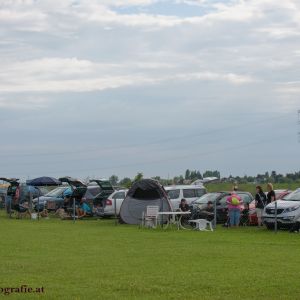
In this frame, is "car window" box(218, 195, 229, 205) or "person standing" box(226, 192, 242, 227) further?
"car window" box(218, 195, 229, 205)

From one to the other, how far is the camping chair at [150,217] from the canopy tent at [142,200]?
1.61 meters

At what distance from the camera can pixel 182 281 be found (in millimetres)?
12367

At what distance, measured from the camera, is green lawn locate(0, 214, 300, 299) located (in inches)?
448

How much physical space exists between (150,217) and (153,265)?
14105 millimetres

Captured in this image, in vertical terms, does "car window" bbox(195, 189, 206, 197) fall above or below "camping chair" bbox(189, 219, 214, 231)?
above

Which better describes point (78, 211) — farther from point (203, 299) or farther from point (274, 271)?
point (203, 299)

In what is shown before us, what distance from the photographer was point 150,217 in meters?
28.8

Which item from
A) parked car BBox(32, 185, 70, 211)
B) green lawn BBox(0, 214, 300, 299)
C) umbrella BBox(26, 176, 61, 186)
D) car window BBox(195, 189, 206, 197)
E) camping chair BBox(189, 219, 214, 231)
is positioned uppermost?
umbrella BBox(26, 176, 61, 186)

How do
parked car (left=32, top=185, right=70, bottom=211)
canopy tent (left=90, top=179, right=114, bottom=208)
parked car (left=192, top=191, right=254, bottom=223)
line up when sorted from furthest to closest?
parked car (left=32, top=185, right=70, bottom=211), canopy tent (left=90, top=179, right=114, bottom=208), parked car (left=192, top=191, right=254, bottom=223)

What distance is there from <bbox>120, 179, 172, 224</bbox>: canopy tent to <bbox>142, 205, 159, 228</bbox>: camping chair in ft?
5.30

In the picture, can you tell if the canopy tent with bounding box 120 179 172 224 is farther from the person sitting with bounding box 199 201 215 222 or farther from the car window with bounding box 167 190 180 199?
the car window with bounding box 167 190 180 199

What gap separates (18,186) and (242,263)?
2669 centimetres

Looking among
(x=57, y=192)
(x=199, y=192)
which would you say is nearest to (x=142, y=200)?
(x=199, y=192)

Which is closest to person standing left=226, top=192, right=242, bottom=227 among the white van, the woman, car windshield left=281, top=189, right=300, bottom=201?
the woman
